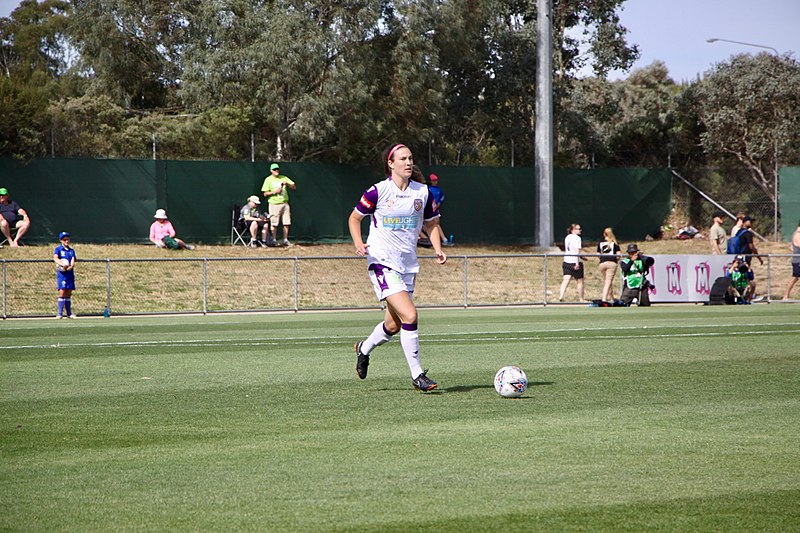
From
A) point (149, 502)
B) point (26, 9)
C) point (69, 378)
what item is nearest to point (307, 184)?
point (69, 378)

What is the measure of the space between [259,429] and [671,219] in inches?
1415

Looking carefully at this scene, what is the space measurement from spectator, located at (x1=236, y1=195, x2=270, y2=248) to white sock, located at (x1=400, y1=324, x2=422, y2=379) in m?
22.1

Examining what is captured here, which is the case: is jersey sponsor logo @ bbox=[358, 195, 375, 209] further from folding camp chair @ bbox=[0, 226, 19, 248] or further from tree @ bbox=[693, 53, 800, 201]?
tree @ bbox=[693, 53, 800, 201]

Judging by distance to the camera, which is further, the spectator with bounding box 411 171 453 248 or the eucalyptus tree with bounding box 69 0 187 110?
the eucalyptus tree with bounding box 69 0 187 110

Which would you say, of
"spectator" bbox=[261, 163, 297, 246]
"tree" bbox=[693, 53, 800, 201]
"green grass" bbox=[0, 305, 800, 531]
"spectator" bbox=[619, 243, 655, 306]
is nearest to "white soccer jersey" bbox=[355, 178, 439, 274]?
"green grass" bbox=[0, 305, 800, 531]

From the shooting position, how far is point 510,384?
→ 8.93 metres

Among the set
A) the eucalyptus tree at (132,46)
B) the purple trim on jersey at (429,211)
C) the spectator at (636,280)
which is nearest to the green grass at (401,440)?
the purple trim on jersey at (429,211)

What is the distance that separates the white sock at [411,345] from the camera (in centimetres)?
948

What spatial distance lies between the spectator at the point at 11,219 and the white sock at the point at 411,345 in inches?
830

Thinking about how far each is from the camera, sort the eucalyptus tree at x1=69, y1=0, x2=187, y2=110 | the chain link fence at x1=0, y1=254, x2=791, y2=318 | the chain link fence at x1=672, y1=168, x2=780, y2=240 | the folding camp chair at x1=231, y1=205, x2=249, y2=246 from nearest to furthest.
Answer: the chain link fence at x1=0, y1=254, x2=791, y2=318 → the folding camp chair at x1=231, y1=205, x2=249, y2=246 → the eucalyptus tree at x1=69, y1=0, x2=187, y2=110 → the chain link fence at x1=672, y1=168, x2=780, y2=240

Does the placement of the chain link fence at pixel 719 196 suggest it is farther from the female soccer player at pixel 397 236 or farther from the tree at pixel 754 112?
the female soccer player at pixel 397 236

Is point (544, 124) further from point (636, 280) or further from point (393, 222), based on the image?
point (393, 222)

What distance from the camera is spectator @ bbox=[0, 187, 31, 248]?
92.3ft

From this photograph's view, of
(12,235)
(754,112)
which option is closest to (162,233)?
(12,235)
